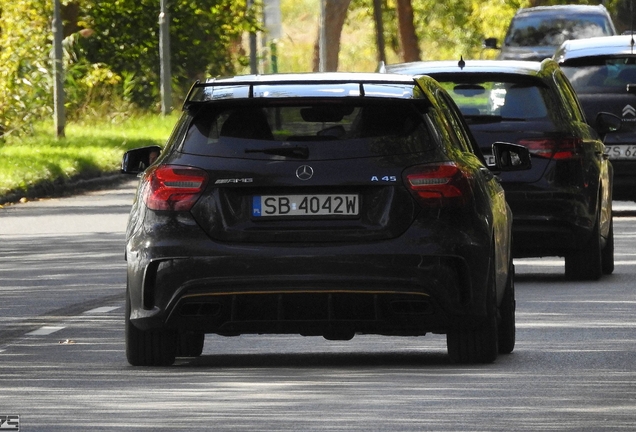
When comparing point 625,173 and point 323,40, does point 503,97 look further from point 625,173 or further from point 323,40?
point 323,40

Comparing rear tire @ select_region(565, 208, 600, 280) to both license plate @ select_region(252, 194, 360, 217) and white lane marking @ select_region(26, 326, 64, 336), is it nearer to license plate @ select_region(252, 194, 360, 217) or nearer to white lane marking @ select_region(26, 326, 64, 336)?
white lane marking @ select_region(26, 326, 64, 336)

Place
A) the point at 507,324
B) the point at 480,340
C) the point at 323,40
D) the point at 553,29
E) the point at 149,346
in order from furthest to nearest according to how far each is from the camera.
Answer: the point at 323,40 < the point at 553,29 < the point at 507,324 < the point at 149,346 < the point at 480,340

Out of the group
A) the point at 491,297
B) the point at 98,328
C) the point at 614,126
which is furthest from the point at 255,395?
the point at 614,126

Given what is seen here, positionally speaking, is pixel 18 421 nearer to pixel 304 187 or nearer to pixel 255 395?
pixel 255 395

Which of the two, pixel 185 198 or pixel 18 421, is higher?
pixel 185 198

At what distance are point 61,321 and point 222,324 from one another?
10.7 feet

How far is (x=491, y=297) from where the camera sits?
32.5ft

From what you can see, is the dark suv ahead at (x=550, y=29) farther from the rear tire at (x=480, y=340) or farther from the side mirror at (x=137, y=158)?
the rear tire at (x=480, y=340)

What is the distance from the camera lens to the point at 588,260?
15289 millimetres

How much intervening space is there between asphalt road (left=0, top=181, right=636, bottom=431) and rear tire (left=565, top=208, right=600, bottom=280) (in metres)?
0.53

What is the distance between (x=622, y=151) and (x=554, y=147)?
20.9ft

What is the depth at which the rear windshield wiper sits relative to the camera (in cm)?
970

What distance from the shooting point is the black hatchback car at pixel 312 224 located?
9.57 metres

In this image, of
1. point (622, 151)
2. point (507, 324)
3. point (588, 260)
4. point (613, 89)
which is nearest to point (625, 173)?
point (622, 151)
